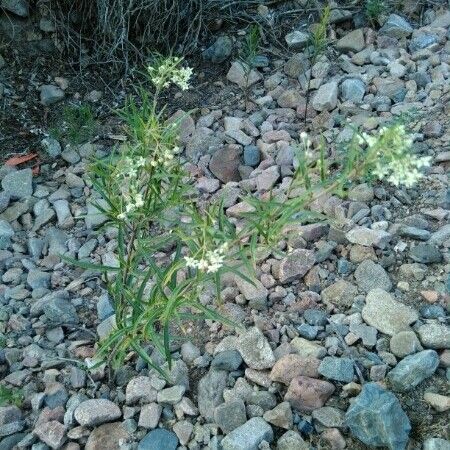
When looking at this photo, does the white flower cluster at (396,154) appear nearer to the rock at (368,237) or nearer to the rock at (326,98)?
the rock at (368,237)

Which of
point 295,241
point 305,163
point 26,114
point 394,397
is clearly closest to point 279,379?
point 394,397

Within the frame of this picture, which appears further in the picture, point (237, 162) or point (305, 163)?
point (237, 162)

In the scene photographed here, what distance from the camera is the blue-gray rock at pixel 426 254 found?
2535 mm

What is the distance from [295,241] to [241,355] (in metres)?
0.54

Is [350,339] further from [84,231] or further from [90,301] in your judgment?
[84,231]

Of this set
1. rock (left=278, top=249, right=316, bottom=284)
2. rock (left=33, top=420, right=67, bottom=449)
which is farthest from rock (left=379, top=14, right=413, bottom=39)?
rock (left=33, top=420, right=67, bottom=449)

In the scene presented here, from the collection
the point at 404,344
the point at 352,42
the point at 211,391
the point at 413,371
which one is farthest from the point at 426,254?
the point at 352,42

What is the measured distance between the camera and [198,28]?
376 cm

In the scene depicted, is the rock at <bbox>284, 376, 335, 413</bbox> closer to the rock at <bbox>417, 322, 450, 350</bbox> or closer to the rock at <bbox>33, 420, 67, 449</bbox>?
the rock at <bbox>417, 322, 450, 350</bbox>

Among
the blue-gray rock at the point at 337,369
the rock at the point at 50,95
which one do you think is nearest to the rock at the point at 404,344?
the blue-gray rock at the point at 337,369

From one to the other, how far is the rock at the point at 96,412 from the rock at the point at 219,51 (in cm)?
213

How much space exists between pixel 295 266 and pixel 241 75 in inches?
55.7

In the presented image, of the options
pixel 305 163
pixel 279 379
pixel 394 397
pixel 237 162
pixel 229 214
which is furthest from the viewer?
pixel 237 162

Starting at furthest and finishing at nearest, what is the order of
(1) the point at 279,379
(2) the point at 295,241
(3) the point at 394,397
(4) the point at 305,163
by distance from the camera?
(2) the point at 295,241
(1) the point at 279,379
(3) the point at 394,397
(4) the point at 305,163
